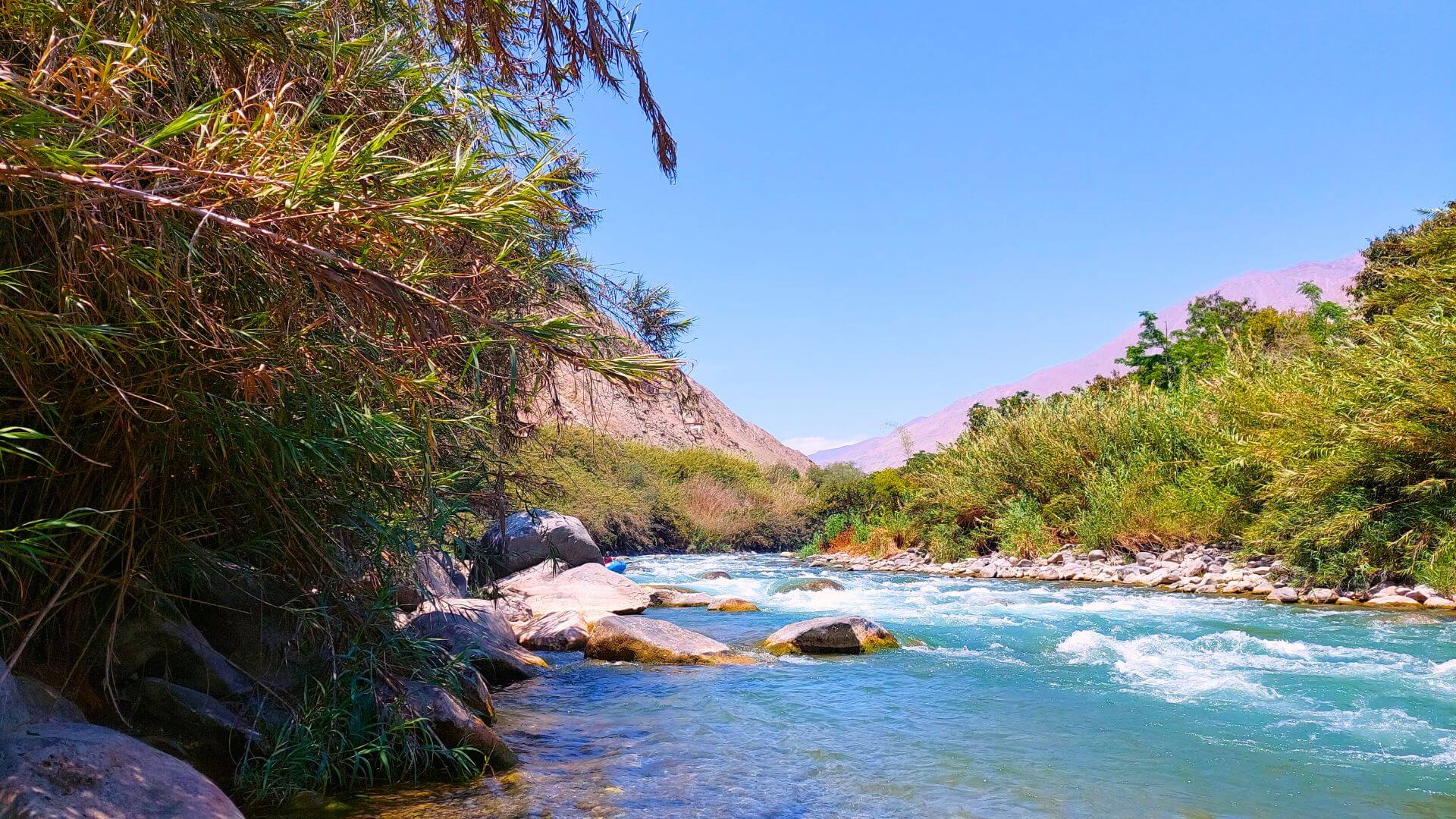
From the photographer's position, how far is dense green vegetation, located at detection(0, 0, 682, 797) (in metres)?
2.38

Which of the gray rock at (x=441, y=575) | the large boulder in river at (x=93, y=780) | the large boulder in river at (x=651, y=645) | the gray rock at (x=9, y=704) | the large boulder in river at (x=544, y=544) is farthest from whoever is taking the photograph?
the large boulder in river at (x=544, y=544)

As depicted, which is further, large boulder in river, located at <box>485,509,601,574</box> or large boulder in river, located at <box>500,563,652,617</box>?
large boulder in river, located at <box>485,509,601,574</box>

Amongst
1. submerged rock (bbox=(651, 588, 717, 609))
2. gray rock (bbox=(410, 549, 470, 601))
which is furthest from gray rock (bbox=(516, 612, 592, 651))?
submerged rock (bbox=(651, 588, 717, 609))

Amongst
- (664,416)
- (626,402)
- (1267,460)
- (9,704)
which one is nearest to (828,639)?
(626,402)

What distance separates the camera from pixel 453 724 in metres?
4.51

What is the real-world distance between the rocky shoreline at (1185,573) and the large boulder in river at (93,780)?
12454 mm

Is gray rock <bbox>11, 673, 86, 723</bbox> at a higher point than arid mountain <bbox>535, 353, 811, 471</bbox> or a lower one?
lower

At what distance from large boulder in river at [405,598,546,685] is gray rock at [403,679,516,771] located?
572 millimetres

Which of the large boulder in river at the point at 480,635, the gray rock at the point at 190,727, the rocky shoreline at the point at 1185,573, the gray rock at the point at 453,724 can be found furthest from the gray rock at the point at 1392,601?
the gray rock at the point at 190,727

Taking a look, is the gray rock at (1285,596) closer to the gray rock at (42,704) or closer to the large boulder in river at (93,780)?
the large boulder in river at (93,780)

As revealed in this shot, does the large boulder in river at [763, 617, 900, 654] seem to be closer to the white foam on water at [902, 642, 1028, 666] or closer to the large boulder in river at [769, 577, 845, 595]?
the white foam on water at [902, 642, 1028, 666]

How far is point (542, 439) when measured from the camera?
6223 mm

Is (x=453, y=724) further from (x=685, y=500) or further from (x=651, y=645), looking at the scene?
(x=685, y=500)

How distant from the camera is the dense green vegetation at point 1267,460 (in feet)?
35.3
